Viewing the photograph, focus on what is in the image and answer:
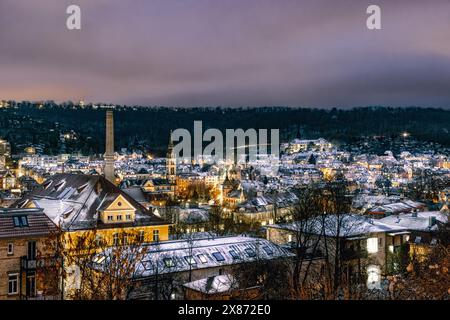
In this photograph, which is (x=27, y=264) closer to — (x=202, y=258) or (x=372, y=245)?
(x=202, y=258)

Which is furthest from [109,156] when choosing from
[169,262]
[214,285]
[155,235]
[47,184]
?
[214,285]

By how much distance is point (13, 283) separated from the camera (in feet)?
80.4

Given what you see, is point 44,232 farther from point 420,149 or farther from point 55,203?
point 420,149

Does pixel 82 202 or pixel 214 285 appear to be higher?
pixel 82 202

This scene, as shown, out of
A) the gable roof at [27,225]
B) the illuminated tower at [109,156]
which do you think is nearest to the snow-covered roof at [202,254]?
the gable roof at [27,225]

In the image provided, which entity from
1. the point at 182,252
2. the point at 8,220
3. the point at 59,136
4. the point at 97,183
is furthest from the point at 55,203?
the point at 59,136

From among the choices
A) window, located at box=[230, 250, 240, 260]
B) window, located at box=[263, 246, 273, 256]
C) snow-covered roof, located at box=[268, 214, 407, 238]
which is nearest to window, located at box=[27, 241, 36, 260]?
window, located at box=[230, 250, 240, 260]

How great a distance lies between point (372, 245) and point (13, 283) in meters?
21.2

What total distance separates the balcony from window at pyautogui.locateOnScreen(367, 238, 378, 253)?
19638 millimetres

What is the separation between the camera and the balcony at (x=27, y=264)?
24250mm

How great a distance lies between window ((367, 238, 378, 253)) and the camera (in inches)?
1251

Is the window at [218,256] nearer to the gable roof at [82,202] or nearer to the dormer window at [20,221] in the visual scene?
the gable roof at [82,202]
